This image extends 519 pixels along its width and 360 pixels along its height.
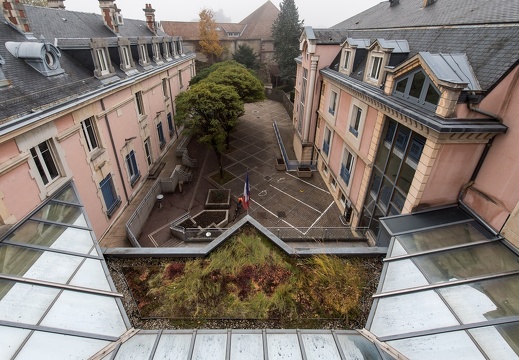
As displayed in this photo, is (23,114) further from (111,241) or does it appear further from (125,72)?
(125,72)

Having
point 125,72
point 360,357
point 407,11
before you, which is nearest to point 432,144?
point 360,357

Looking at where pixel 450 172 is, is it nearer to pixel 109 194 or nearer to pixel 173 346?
pixel 173 346

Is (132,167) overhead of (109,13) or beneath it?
beneath

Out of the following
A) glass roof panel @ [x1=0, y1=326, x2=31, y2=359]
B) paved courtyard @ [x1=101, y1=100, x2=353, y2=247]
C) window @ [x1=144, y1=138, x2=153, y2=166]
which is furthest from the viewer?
window @ [x1=144, y1=138, x2=153, y2=166]

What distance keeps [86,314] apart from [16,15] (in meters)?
18.8

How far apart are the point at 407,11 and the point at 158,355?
26412mm

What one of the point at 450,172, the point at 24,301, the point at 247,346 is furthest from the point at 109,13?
the point at 450,172

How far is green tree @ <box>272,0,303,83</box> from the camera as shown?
54344mm

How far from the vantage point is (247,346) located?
6.29 m

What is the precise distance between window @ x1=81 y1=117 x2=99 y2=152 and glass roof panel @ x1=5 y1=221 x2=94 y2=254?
7.86 meters

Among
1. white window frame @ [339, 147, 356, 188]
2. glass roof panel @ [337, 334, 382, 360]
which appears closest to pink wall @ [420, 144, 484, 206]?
glass roof panel @ [337, 334, 382, 360]

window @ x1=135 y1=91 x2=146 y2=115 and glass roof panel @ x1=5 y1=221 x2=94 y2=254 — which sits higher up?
window @ x1=135 y1=91 x2=146 y2=115

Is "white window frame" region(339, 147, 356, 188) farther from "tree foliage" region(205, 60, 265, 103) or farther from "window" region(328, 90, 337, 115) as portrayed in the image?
"tree foliage" region(205, 60, 265, 103)

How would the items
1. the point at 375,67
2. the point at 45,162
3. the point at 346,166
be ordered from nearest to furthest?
the point at 45,162 < the point at 375,67 < the point at 346,166
